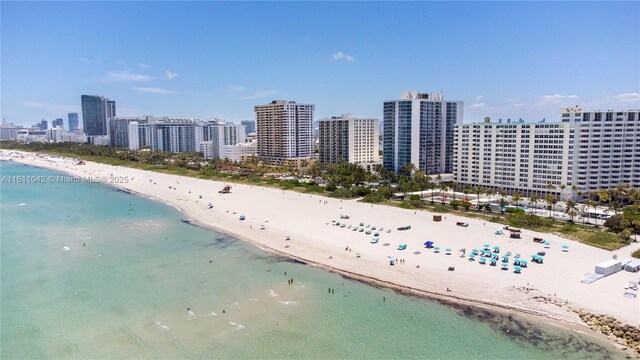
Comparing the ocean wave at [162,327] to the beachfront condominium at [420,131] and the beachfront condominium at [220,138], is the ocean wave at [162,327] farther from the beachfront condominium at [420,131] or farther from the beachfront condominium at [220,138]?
the beachfront condominium at [220,138]

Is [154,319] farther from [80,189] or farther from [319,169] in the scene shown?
[80,189]

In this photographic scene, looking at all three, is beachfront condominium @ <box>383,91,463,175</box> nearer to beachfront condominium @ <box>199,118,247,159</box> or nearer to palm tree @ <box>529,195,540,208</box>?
palm tree @ <box>529,195,540,208</box>

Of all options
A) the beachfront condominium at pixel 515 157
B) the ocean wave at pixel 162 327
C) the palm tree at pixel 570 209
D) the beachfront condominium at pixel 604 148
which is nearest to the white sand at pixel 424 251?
the palm tree at pixel 570 209

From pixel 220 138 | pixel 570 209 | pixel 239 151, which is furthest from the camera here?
pixel 220 138

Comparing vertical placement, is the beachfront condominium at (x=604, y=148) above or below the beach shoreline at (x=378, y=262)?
above

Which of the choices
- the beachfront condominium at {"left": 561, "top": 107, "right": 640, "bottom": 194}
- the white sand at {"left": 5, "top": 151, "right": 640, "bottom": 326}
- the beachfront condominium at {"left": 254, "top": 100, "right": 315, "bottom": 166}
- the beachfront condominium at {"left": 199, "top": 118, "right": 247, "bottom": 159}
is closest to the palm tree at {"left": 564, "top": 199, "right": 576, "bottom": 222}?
the white sand at {"left": 5, "top": 151, "right": 640, "bottom": 326}

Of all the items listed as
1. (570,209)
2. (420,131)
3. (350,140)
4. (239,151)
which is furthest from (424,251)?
(239,151)

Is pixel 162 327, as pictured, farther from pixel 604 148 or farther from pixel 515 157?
pixel 604 148

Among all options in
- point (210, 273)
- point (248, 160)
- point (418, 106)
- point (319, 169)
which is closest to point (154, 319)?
point (210, 273)
